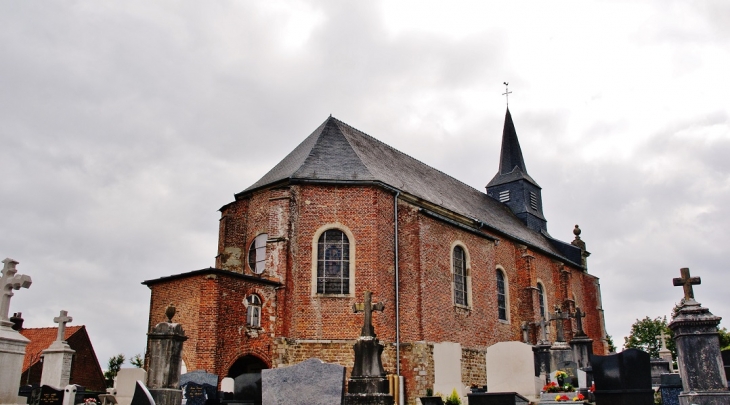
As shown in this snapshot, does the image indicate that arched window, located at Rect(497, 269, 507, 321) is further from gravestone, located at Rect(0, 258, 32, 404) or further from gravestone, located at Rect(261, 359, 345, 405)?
gravestone, located at Rect(0, 258, 32, 404)

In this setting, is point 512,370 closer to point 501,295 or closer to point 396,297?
point 396,297

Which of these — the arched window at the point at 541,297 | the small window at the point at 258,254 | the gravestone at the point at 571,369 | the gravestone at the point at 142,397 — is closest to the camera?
the gravestone at the point at 142,397

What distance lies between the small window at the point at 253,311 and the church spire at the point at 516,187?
18854 mm

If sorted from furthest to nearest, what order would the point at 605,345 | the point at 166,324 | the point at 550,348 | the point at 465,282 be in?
the point at 605,345
the point at 465,282
the point at 550,348
the point at 166,324

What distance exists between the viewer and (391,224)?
1828 cm

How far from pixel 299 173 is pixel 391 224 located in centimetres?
314

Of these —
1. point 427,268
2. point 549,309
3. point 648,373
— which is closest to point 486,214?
point 549,309

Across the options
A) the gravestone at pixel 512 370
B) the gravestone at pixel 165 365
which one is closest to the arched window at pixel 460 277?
the gravestone at pixel 512 370

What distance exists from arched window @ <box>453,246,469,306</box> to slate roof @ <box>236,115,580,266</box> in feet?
5.28

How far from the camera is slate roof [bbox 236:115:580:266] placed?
18.3 m

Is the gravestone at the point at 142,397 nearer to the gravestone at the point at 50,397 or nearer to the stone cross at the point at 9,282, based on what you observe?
the stone cross at the point at 9,282

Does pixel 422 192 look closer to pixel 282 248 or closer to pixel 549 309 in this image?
pixel 282 248

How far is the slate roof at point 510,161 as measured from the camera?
32812mm

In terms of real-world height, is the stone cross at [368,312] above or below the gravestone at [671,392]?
above
